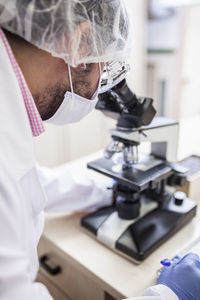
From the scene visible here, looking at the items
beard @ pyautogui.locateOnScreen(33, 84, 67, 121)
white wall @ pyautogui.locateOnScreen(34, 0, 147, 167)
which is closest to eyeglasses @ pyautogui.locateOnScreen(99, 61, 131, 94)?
beard @ pyautogui.locateOnScreen(33, 84, 67, 121)

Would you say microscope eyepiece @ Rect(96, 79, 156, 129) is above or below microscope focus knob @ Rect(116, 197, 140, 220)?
above

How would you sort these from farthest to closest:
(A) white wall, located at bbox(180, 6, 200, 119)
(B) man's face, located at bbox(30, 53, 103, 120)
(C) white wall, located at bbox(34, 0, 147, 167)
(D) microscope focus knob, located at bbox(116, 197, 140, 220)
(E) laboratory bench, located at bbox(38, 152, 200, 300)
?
1. (A) white wall, located at bbox(180, 6, 200, 119)
2. (C) white wall, located at bbox(34, 0, 147, 167)
3. (D) microscope focus knob, located at bbox(116, 197, 140, 220)
4. (E) laboratory bench, located at bbox(38, 152, 200, 300)
5. (B) man's face, located at bbox(30, 53, 103, 120)

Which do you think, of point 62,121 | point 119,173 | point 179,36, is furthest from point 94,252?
point 179,36

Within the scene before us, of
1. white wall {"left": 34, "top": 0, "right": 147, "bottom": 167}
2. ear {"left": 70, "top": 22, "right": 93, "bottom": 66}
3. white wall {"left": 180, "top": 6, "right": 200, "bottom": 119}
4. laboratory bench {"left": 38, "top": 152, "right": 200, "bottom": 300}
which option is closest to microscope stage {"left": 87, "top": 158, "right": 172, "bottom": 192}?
→ laboratory bench {"left": 38, "top": 152, "right": 200, "bottom": 300}

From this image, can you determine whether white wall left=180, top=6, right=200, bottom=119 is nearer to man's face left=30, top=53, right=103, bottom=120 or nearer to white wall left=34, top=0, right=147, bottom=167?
white wall left=34, top=0, right=147, bottom=167

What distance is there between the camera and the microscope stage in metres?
0.82

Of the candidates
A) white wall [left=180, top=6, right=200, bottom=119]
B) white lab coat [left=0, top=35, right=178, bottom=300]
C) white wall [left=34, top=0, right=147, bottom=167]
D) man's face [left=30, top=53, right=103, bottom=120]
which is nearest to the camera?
white lab coat [left=0, top=35, right=178, bottom=300]

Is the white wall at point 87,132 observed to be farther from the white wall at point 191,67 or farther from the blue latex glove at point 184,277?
the blue latex glove at point 184,277

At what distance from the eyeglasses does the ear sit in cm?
11

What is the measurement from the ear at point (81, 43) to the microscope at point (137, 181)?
7.3 inches

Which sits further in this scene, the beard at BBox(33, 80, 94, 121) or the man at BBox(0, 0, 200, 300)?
the beard at BBox(33, 80, 94, 121)

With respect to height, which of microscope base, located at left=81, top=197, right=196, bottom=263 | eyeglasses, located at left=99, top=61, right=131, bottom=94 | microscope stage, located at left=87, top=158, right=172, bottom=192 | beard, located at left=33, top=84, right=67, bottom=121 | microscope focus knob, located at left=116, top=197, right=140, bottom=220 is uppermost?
eyeglasses, located at left=99, top=61, right=131, bottom=94

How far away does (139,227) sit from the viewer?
88 cm

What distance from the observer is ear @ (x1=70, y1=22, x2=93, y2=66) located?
581mm
